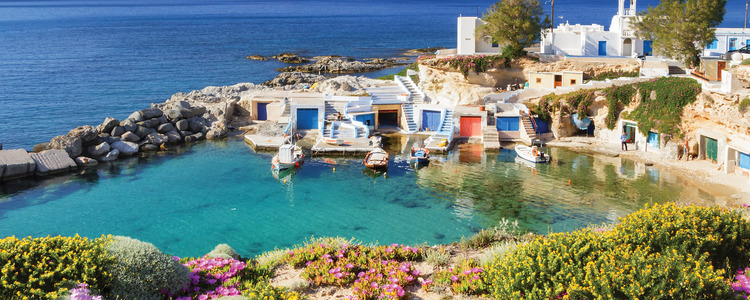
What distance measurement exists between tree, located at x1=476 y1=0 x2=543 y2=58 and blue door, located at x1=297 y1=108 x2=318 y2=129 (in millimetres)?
16580

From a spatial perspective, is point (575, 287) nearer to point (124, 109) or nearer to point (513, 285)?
point (513, 285)

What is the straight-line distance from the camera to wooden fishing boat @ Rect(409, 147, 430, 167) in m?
40.5

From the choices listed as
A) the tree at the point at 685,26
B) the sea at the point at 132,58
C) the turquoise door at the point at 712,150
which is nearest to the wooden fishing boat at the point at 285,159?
the sea at the point at 132,58

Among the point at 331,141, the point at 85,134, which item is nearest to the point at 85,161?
the point at 85,134

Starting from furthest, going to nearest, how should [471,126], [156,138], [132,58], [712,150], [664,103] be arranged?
[132,58] → [471,126] → [156,138] → [664,103] → [712,150]

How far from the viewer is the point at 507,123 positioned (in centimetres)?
4669

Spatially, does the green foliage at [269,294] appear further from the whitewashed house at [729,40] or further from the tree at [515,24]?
the whitewashed house at [729,40]

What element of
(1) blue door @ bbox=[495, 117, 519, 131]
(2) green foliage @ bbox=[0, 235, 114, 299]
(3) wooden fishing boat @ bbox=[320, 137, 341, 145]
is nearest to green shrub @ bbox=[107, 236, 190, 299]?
(2) green foliage @ bbox=[0, 235, 114, 299]

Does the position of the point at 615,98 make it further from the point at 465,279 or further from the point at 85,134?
the point at 85,134

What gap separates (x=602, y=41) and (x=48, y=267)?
50546mm

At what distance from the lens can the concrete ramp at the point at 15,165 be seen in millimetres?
38719

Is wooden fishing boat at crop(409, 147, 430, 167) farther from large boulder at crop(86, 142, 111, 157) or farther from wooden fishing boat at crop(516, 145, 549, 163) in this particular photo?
large boulder at crop(86, 142, 111, 157)

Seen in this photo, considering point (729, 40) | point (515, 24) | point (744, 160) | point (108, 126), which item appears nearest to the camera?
point (744, 160)

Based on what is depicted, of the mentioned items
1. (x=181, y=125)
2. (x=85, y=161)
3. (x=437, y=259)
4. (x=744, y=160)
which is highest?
(x=181, y=125)
